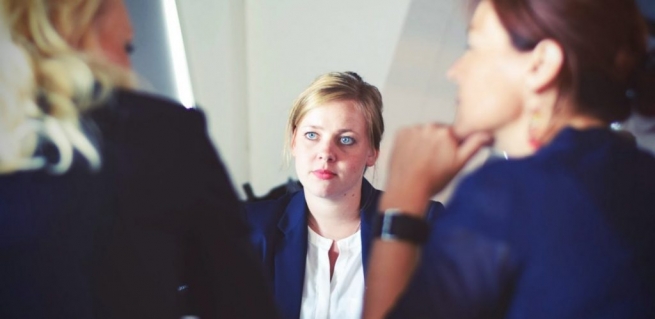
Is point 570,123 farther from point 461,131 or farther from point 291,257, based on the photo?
point 291,257

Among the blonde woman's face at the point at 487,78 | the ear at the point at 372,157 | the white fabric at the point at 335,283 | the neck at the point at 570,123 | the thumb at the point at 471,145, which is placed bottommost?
the white fabric at the point at 335,283

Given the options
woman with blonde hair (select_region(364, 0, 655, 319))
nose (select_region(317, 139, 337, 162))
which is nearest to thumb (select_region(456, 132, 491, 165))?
woman with blonde hair (select_region(364, 0, 655, 319))

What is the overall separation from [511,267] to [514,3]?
0.43 metres

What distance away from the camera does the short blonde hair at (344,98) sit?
1049mm

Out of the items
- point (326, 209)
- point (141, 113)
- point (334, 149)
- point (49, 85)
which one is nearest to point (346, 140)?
point (334, 149)

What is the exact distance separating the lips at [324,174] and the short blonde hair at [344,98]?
74 millimetres

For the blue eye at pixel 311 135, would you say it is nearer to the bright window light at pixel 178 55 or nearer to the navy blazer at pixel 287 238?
the navy blazer at pixel 287 238

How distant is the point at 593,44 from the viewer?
967 mm

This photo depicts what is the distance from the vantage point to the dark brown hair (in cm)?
96

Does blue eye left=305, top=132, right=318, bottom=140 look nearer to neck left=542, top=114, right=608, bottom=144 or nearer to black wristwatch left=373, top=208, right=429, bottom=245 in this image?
black wristwatch left=373, top=208, right=429, bottom=245

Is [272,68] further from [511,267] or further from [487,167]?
[511,267]

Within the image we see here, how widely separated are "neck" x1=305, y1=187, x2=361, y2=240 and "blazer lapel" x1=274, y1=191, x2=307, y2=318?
0.02m

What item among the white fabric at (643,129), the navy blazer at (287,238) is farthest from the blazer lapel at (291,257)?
the white fabric at (643,129)

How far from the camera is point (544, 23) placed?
0.96 metres
